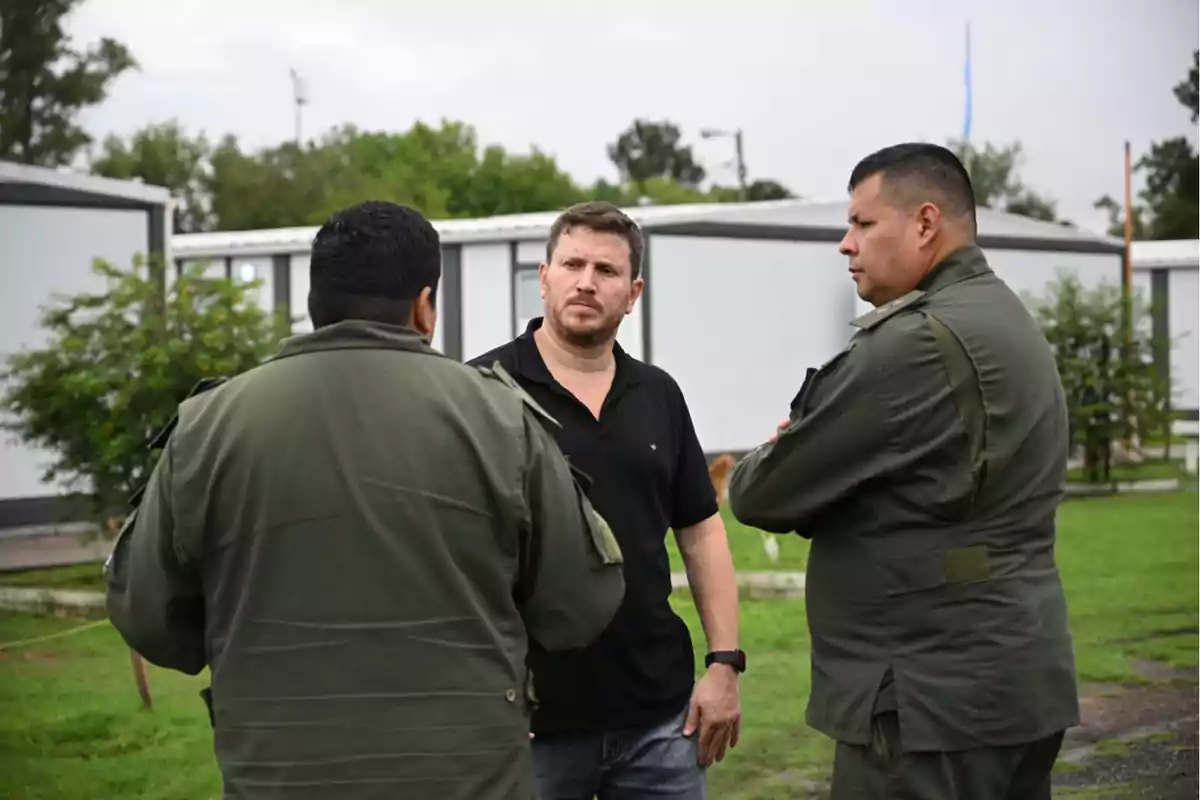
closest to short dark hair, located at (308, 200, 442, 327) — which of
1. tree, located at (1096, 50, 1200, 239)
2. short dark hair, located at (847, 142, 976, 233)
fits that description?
short dark hair, located at (847, 142, 976, 233)

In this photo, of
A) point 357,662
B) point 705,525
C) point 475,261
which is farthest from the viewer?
point 475,261

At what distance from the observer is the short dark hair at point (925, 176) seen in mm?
2092

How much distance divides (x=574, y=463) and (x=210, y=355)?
1.78 meters

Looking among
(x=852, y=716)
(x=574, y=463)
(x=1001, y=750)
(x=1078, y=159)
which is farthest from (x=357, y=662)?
(x=1078, y=159)

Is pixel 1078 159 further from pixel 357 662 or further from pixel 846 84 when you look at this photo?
pixel 357 662

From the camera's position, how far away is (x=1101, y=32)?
4.50m

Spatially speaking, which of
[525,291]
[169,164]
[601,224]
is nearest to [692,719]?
[601,224]

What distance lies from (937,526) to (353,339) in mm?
886

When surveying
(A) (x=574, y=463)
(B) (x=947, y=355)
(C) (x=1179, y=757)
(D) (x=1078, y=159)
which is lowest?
(C) (x=1179, y=757)

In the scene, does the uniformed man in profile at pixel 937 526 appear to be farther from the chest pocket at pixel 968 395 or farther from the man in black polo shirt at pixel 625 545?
the man in black polo shirt at pixel 625 545

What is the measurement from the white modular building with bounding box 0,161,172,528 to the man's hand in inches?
71.5

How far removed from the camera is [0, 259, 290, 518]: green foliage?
3232mm

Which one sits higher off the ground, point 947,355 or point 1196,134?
point 1196,134

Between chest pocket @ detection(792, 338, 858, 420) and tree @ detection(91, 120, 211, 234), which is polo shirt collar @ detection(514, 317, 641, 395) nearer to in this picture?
chest pocket @ detection(792, 338, 858, 420)
